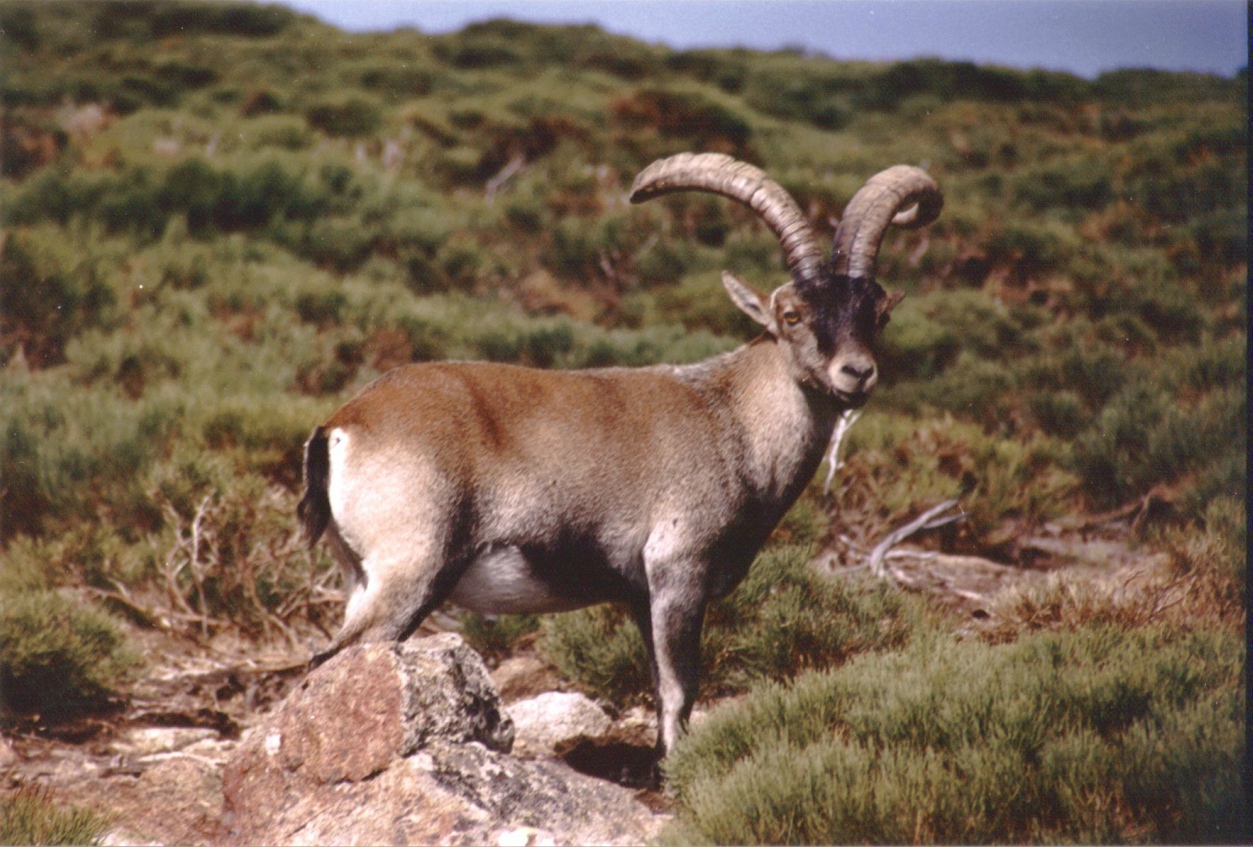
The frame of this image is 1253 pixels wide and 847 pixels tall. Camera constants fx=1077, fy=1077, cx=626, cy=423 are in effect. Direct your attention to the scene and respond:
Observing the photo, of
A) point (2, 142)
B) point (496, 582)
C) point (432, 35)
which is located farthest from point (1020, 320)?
point (432, 35)

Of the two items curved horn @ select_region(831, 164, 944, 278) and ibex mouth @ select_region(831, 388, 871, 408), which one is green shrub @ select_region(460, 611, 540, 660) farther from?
curved horn @ select_region(831, 164, 944, 278)

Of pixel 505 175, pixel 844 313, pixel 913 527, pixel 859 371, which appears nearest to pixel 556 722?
pixel 859 371

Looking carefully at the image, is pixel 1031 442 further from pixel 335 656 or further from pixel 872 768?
pixel 335 656

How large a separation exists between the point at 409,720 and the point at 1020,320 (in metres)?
11.5

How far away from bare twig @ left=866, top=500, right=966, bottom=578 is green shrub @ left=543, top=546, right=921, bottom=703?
2.59 feet

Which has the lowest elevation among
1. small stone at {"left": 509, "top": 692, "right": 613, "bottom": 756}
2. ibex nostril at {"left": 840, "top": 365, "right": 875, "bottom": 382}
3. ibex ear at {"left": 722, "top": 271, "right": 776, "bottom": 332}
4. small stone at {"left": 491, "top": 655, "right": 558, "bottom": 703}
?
small stone at {"left": 491, "top": 655, "right": 558, "bottom": 703}

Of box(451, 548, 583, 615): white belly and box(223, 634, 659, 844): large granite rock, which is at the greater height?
box(451, 548, 583, 615): white belly

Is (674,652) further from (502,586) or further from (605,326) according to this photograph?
(605,326)

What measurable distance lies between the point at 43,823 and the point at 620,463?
252 cm

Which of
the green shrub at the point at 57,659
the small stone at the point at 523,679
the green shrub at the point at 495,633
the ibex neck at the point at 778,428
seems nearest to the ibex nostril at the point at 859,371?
the ibex neck at the point at 778,428

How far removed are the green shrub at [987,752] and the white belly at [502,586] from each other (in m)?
0.85

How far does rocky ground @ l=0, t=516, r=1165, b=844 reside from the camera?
4.39m

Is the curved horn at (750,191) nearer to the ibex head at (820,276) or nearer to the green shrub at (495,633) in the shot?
the ibex head at (820,276)

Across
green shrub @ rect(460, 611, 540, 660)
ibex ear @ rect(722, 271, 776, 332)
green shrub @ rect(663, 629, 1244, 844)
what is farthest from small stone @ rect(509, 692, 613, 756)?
ibex ear @ rect(722, 271, 776, 332)
